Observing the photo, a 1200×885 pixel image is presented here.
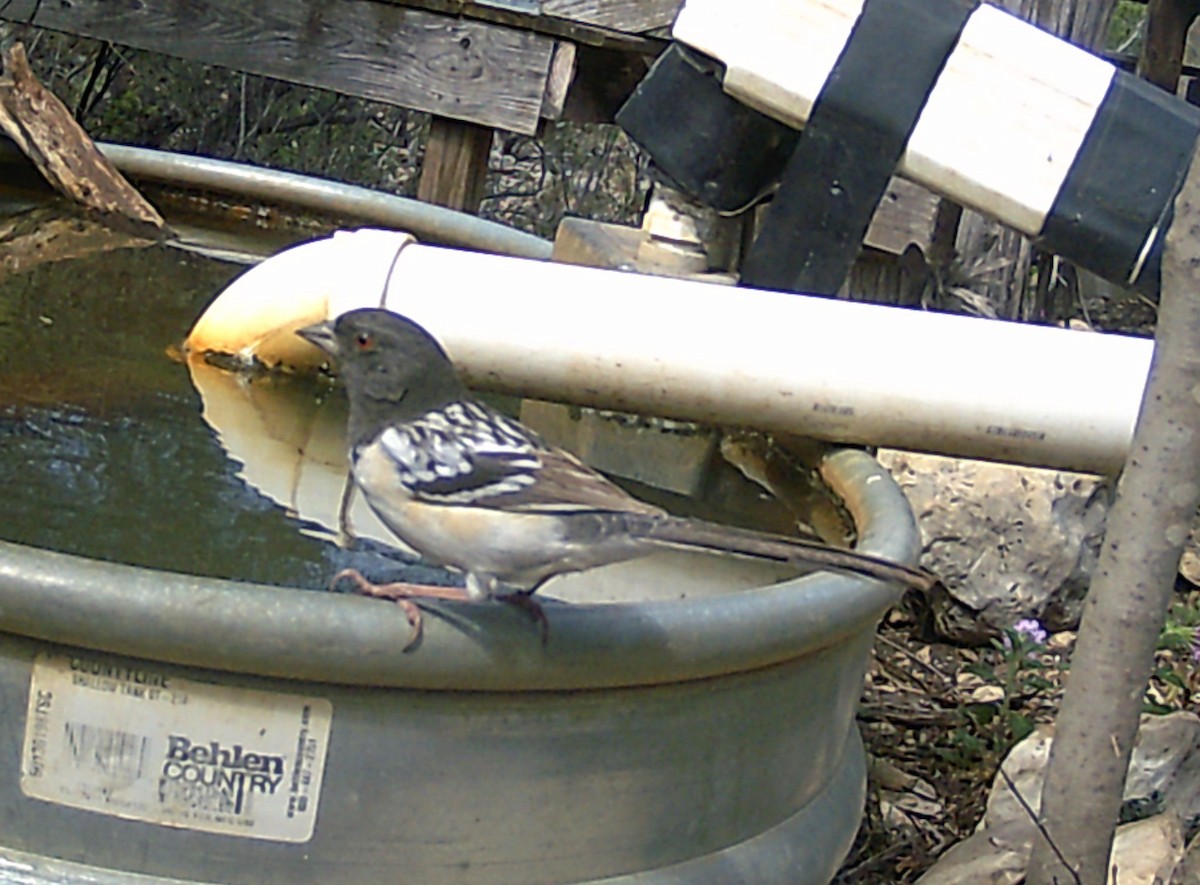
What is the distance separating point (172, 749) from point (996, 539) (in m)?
2.88

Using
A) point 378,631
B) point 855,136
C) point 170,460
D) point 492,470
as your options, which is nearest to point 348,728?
point 378,631

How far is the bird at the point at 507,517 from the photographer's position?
2.06 meters

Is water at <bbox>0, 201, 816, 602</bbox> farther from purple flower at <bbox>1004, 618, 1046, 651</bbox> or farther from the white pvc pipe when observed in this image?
purple flower at <bbox>1004, 618, 1046, 651</bbox>

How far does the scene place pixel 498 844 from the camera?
208 cm

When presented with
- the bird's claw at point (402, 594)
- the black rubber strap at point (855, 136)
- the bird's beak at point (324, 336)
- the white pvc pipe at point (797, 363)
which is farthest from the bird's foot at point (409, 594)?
the black rubber strap at point (855, 136)

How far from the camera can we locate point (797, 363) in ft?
9.30

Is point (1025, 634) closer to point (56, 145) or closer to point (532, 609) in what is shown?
point (532, 609)

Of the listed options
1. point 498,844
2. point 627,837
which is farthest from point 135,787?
point 627,837

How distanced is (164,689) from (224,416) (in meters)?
1.30

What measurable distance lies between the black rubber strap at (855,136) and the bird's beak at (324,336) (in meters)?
1.30

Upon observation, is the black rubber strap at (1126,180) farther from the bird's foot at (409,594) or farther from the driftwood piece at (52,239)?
the driftwood piece at (52,239)

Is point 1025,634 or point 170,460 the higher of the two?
point 170,460

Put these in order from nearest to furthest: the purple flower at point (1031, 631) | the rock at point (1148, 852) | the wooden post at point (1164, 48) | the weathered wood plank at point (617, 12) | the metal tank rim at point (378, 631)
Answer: the metal tank rim at point (378, 631)
the rock at point (1148, 852)
the purple flower at point (1031, 631)
the weathered wood plank at point (617, 12)
the wooden post at point (1164, 48)

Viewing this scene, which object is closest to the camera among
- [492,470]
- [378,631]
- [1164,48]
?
[378,631]
